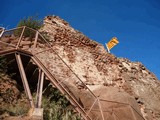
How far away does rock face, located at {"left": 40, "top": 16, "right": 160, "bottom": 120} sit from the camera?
398 inches

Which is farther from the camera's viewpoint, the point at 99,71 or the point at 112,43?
the point at 112,43

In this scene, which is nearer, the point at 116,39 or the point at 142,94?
the point at 142,94

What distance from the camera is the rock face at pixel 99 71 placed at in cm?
1010

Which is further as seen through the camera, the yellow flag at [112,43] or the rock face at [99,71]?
the yellow flag at [112,43]

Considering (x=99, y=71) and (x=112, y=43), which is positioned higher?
(x=112, y=43)

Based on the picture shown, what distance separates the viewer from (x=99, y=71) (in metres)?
12.1

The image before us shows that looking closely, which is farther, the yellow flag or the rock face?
the yellow flag

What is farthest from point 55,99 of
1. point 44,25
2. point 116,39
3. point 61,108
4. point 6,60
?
point 116,39

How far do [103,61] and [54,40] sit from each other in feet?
12.1

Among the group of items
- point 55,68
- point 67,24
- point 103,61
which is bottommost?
point 55,68

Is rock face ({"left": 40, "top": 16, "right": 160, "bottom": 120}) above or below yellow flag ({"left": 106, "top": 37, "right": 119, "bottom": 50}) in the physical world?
below

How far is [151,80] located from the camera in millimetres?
14609

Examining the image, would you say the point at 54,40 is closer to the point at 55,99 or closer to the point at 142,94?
the point at 55,99

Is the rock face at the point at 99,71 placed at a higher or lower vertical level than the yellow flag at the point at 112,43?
lower
